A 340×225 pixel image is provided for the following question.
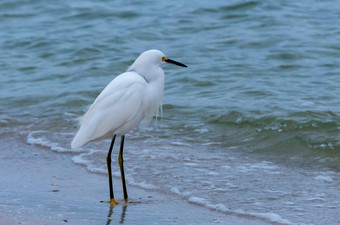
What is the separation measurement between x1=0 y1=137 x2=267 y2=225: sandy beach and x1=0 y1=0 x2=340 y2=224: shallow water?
15cm

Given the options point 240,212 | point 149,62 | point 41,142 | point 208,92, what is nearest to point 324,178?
point 240,212

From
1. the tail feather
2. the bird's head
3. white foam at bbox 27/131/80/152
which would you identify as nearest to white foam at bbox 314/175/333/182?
the bird's head

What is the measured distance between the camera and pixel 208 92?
707cm

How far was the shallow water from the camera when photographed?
178 inches

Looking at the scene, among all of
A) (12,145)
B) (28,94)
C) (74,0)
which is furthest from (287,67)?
(74,0)

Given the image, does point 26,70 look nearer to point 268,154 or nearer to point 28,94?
point 28,94

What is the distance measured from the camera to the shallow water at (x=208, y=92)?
4531mm

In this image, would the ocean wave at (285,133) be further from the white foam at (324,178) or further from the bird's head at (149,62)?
the bird's head at (149,62)

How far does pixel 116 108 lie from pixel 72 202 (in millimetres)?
660

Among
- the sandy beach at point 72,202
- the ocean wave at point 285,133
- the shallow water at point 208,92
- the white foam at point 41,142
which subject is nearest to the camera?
the sandy beach at point 72,202

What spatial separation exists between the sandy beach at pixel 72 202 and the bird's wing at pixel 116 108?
0.37 meters

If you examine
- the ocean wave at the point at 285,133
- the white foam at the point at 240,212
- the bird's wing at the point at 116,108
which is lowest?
the ocean wave at the point at 285,133

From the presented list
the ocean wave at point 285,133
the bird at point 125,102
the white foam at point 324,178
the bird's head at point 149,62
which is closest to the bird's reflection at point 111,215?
the bird at point 125,102

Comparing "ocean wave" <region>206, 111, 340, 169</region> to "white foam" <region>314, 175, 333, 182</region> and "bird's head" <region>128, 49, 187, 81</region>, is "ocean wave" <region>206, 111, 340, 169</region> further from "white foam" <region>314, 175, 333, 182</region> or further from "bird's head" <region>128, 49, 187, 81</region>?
"bird's head" <region>128, 49, 187, 81</region>
